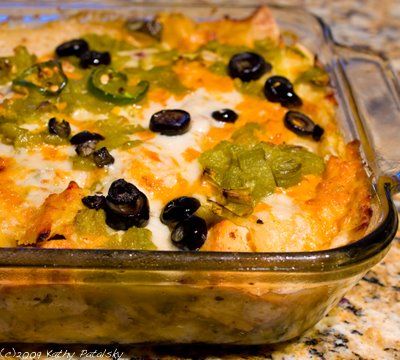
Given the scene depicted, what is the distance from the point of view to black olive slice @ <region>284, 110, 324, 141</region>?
1871mm

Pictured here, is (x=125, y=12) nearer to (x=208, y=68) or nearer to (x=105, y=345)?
(x=208, y=68)

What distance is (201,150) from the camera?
1785 mm

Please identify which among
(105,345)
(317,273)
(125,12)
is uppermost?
(317,273)

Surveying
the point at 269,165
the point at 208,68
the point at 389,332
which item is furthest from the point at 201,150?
the point at 389,332

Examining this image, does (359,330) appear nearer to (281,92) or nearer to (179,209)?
(179,209)

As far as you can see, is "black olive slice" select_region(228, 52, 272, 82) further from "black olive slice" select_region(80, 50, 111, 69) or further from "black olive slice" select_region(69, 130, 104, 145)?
"black olive slice" select_region(69, 130, 104, 145)

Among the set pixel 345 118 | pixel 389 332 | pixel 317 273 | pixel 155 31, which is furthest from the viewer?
pixel 155 31

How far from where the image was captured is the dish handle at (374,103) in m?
1.71

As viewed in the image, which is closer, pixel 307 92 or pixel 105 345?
pixel 105 345

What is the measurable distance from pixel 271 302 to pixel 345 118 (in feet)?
2.72

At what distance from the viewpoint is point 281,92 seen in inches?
Answer: 77.6

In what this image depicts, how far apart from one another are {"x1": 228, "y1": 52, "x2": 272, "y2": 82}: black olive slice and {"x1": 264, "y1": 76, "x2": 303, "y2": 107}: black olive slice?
0.28ft

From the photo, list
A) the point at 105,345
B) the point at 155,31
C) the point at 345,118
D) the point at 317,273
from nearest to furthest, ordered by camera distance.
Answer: the point at 317,273 → the point at 105,345 → the point at 345,118 → the point at 155,31

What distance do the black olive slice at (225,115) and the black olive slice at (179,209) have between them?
410mm
